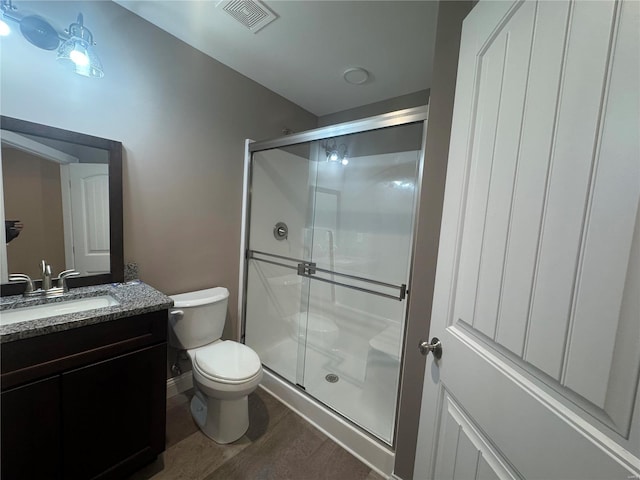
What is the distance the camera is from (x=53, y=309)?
4.10ft

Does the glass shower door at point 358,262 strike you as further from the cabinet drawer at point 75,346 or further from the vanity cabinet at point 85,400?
the cabinet drawer at point 75,346

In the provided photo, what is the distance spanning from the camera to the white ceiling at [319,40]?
135 centimetres

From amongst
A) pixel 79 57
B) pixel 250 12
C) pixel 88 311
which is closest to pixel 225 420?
pixel 88 311

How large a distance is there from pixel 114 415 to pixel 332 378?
143 centimetres

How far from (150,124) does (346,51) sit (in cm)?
128

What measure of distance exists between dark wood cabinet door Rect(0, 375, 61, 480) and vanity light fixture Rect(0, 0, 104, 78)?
1.36 metres

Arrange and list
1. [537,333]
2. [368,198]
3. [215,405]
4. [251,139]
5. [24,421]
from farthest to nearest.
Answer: [368,198]
[251,139]
[215,405]
[24,421]
[537,333]

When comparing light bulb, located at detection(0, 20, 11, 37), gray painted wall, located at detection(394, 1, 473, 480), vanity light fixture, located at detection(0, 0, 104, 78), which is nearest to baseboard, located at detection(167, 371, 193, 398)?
gray painted wall, located at detection(394, 1, 473, 480)

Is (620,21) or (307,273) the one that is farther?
(307,273)

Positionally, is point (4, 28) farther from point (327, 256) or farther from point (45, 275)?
point (327, 256)

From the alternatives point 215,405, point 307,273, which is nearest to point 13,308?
point 215,405

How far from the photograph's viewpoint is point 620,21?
44 cm

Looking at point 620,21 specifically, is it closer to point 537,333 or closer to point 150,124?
point 537,333

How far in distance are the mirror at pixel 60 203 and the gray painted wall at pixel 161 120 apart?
0.07 m
